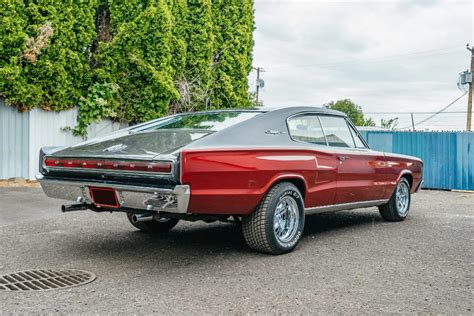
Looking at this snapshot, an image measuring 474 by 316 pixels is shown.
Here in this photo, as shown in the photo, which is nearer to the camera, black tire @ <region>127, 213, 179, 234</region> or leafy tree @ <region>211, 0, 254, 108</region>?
black tire @ <region>127, 213, 179, 234</region>

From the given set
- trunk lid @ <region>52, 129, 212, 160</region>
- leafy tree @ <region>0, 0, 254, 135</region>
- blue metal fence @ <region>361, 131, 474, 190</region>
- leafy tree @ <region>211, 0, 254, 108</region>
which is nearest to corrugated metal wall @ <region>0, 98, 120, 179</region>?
leafy tree @ <region>0, 0, 254, 135</region>

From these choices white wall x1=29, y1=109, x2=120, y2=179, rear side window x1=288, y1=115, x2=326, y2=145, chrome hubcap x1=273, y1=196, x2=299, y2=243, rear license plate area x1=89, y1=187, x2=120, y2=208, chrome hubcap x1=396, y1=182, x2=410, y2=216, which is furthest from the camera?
white wall x1=29, y1=109, x2=120, y2=179

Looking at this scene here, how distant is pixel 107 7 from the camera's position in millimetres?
13969

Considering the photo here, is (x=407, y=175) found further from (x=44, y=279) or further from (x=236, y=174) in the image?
(x=44, y=279)

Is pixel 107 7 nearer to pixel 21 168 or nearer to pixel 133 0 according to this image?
Answer: pixel 133 0

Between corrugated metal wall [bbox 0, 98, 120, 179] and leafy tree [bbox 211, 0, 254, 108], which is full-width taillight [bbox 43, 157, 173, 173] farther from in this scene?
leafy tree [bbox 211, 0, 254, 108]

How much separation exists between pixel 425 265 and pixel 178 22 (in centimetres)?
1241

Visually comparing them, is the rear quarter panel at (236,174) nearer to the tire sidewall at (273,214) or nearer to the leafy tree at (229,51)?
the tire sidewall at (273,214)

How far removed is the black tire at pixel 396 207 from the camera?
7.67 meters

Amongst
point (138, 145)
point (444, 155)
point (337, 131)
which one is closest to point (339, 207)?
point (337, 131)

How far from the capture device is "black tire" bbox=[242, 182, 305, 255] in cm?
510

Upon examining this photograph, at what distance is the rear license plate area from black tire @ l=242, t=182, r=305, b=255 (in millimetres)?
1292

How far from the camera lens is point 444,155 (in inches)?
589

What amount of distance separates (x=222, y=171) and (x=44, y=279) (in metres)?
1.73
